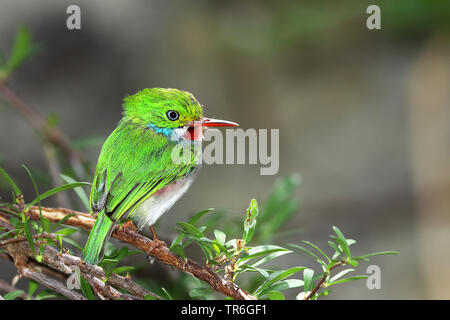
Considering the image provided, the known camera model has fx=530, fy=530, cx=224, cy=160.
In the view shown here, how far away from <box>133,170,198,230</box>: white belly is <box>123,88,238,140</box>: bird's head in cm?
14

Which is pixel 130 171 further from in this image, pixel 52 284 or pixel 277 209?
pixel 277 209

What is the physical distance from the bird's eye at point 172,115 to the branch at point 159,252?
31 centimetres

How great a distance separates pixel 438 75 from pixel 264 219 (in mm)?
2173

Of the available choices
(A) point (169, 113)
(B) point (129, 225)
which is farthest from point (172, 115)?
(B) point (129, 225)

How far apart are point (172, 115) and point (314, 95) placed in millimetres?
2570

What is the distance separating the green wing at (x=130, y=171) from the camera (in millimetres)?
1266

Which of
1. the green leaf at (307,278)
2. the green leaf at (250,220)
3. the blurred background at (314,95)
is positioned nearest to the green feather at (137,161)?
the green leaf at (250,220)

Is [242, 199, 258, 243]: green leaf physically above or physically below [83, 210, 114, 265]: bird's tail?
above

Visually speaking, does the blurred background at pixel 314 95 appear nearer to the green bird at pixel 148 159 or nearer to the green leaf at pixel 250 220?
the green bird at pixel 148 159

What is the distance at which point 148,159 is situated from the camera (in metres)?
1.34

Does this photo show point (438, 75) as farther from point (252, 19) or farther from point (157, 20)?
point (157, 20)

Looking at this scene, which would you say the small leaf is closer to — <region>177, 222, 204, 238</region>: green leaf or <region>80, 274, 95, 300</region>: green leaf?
<region>177, 222, 204, 238</region>: green leaf

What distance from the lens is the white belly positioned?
1376 millimetres

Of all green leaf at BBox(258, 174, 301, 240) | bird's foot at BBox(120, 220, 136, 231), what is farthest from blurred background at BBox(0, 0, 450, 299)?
bird's foot at BBox(120, 220, 136, 231)
